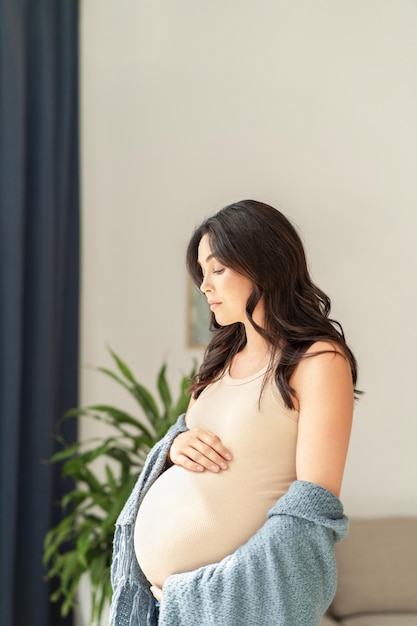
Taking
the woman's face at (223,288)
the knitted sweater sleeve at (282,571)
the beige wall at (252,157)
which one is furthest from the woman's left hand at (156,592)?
the beige wall at (252,157)

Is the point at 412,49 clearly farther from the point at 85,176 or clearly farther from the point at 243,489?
the point at 243,489

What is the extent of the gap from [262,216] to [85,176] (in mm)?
1951

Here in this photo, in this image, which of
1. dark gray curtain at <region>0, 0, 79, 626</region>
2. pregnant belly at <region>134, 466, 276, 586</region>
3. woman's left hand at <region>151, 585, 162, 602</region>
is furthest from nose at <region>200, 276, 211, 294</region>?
dark gray curtain at <region>0, 0, 79, 626</region>

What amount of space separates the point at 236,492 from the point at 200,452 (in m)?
A: 0.09

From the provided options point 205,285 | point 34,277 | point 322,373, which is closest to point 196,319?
point 34,277

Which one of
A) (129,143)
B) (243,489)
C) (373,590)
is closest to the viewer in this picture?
(243,489)

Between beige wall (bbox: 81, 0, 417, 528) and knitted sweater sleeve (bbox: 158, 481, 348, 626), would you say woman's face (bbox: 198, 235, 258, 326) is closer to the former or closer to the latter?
knitted sweater sleeve (bbox: 158, 481, 348, 626)

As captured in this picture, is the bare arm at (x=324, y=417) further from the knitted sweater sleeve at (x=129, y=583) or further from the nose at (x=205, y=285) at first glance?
the knitted sweater sleeve at (x=129, y=583)

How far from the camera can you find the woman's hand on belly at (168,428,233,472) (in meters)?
1.19

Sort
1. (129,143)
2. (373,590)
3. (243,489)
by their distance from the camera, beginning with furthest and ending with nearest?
(129,143) < (373,590) < (243,489)

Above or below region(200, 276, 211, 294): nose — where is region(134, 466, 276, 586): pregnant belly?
below

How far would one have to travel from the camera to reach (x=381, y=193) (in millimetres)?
3049

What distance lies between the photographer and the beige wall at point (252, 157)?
9.91 ft

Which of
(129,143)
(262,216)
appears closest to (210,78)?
(129,143)
